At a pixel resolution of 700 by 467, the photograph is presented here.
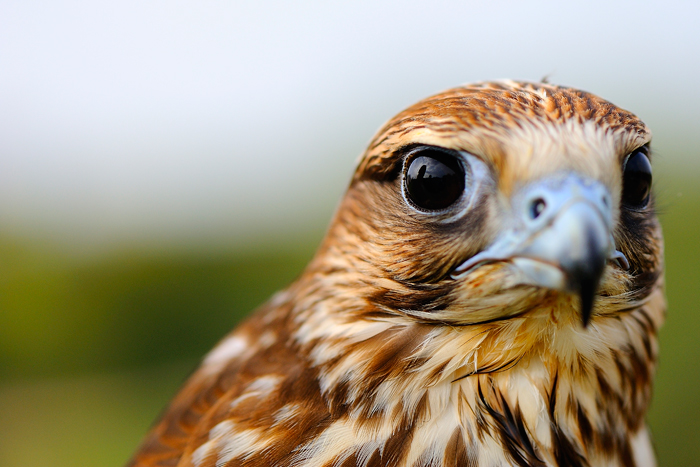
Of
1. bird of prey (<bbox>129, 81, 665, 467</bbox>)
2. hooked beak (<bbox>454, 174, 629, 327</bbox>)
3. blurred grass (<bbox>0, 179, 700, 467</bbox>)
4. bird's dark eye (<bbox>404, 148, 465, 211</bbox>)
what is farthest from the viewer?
blurred grass (<bbox>0, 179, 700, 467</bbox>)

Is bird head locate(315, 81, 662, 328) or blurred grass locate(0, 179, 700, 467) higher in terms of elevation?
bird head locate(315, 81, 662, 328)

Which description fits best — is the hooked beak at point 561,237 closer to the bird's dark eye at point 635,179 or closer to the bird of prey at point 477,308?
the bird of prey at point 477,308

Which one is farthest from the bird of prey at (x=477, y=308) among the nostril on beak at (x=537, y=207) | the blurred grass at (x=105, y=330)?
the blurred grass at (x=105, y=330)

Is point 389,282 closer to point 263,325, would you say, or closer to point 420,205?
point 420,205

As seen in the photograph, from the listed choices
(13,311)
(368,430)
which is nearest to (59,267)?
(13,311)

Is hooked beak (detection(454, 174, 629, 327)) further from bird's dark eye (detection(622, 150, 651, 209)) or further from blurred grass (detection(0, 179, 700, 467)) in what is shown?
blurred grass (detection(0, 179, 700, 467))

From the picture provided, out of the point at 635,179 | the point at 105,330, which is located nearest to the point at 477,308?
the point at 635,179

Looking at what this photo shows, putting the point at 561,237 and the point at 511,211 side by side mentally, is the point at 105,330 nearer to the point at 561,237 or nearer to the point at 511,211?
the point at 511,211

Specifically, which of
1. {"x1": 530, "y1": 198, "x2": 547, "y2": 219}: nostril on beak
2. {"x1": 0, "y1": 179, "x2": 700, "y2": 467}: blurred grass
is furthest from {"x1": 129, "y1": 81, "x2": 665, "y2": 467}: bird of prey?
{"x1": 0, "y1": 179, "x2": 700, "y2": 467}: blurred grass

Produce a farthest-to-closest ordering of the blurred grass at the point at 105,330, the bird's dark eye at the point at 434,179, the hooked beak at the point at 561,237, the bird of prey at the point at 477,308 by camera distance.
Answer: the blurred grass at the point at 105,330 → the bird's dark eye at the point at 434,179 → the bird of prey at the point at 477,308 → the hooked beak at the point at 561,237
